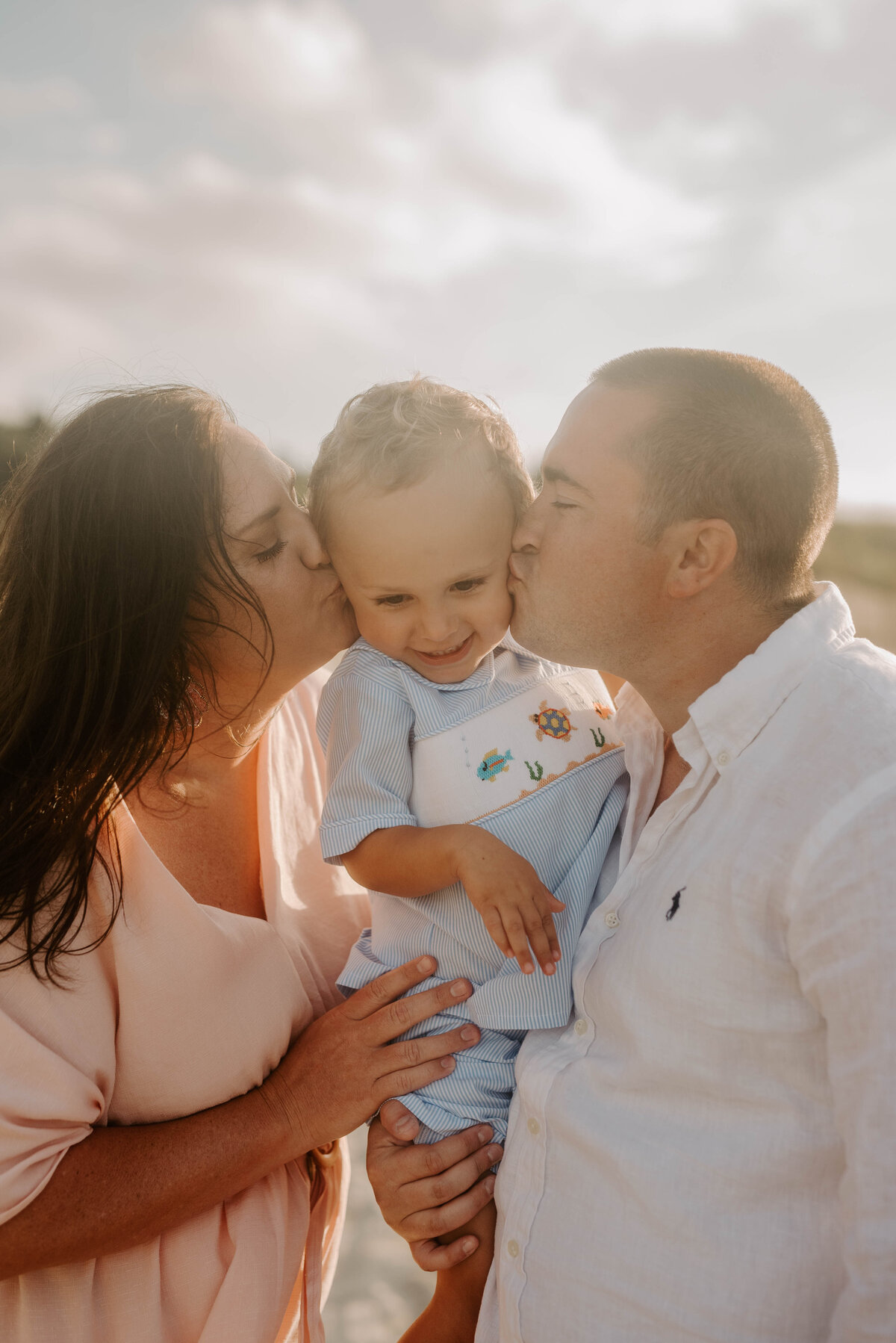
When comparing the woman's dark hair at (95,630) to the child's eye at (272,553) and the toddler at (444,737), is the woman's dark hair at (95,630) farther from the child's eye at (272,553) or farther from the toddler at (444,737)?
the toddler at (444,737)

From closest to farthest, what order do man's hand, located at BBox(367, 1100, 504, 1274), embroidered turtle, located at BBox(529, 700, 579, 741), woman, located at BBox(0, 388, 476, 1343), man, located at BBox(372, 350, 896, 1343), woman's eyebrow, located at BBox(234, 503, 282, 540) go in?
1. man, located at BBox(372, 350, 896, 1343)
2. woman, located at BBox(0, 388, 476, 1343)
3. man's hand, located at BBox(367, 1100, 504, 1274)
4. woman's eyebrow, located at BBox(234, 503, 282, 540)
5. embroidered turtle, located at BBox(529, 700, 579, 741)

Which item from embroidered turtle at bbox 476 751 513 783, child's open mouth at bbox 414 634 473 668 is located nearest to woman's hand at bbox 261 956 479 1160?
embroidered turtle at bbox 476 751 513 783

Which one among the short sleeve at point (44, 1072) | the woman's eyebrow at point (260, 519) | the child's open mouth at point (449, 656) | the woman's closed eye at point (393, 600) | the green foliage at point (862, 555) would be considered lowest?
the green foliage at point (862, 555)

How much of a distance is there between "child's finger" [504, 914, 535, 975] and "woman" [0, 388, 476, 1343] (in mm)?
394

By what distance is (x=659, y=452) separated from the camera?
7.43 feet

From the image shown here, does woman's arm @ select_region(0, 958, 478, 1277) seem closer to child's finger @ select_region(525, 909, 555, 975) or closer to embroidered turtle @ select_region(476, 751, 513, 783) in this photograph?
child's finger @ select_region(525, 909, 555, 975)

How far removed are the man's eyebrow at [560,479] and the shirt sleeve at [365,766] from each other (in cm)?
73

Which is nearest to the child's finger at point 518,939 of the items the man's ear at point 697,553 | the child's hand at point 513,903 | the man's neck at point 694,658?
the child's hand at point 513,903

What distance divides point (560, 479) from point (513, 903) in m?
1.13

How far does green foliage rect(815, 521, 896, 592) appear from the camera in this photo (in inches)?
1057

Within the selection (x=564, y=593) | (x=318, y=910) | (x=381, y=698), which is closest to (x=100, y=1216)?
(x=318, y=910)

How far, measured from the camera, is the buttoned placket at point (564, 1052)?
79.3 inches

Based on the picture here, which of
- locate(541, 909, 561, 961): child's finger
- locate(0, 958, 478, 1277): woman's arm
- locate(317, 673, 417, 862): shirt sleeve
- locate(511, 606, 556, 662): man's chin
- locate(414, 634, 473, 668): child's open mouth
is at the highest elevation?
locate(511, 606, 556, 662): man's chin

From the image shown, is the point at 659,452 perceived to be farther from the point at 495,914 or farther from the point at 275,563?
the point at 495,914
